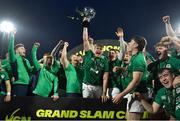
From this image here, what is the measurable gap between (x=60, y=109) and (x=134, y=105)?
1.51m

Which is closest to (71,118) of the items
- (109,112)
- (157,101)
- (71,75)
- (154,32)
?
(109,112)

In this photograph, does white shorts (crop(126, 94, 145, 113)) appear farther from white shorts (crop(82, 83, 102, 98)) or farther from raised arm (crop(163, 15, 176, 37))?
raised arm (crop(163, 15, 176, 37))

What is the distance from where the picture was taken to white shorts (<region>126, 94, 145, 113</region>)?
6477 mm

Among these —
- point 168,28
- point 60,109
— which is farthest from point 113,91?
point 168,28

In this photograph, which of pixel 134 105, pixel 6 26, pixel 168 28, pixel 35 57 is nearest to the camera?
pixel 134 105

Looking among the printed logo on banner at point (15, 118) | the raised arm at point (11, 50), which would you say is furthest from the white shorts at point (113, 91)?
the raised arm at point (11, 50)

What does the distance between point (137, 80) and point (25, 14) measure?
4646 millimetres

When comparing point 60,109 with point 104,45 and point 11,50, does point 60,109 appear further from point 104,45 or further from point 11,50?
point 104,45

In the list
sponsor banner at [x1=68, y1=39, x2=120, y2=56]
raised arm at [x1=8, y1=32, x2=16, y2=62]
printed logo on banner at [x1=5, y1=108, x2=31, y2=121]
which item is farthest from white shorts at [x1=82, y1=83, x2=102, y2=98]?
sponsor banner at [x1=68, y1=39, x2=120, y2=56]

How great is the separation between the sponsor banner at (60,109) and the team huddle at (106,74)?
0.15m

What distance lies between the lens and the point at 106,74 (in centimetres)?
755

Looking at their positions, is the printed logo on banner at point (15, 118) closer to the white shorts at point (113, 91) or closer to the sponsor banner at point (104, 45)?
the white shorts at point (113, 91)

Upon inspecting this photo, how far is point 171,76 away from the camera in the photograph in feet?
21.4

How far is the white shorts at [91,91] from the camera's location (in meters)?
7.47
